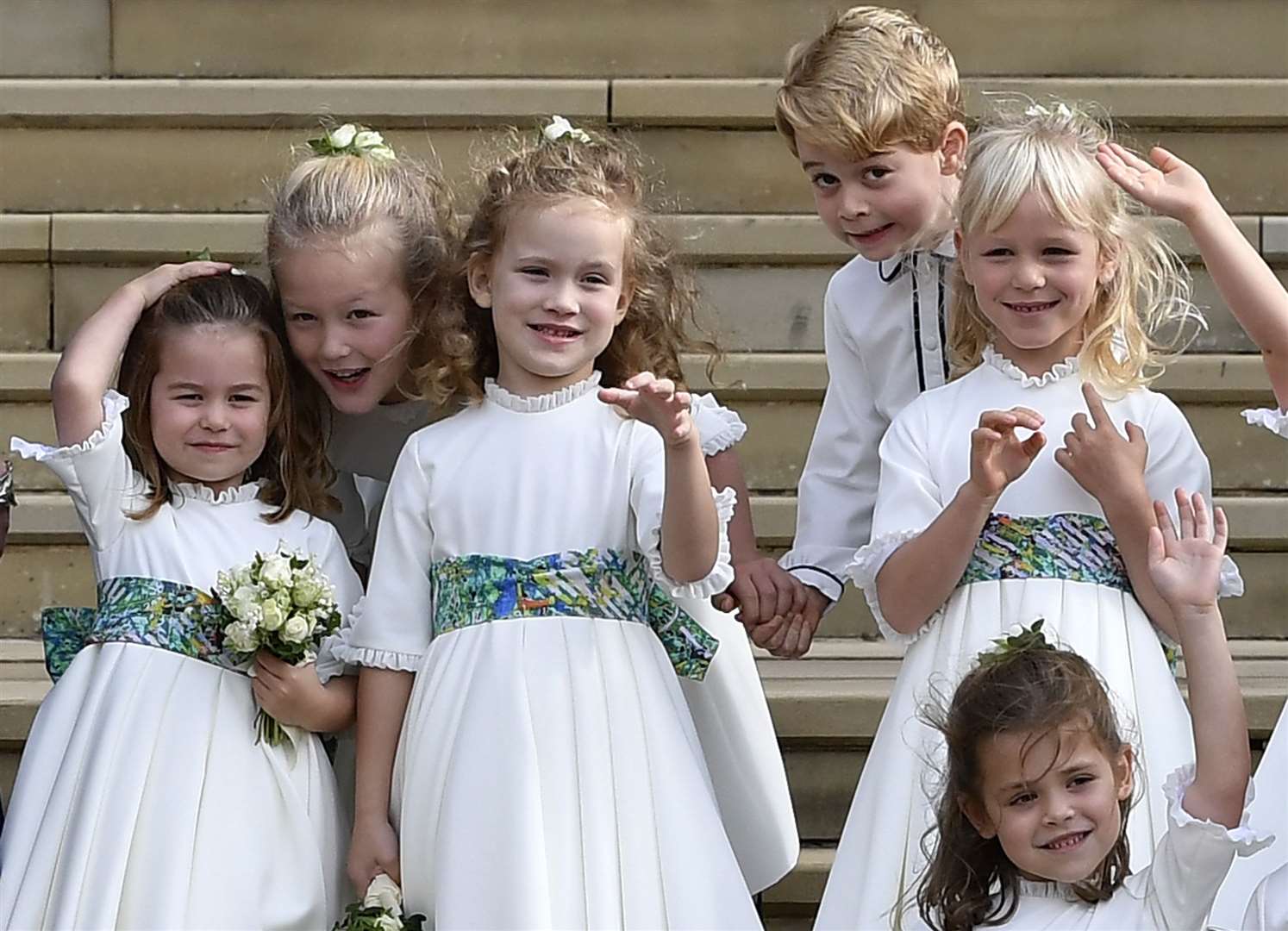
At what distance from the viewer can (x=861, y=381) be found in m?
3.51

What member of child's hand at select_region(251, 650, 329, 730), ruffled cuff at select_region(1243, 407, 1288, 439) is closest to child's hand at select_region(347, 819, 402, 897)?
child's hand at select_region(251, 650, 329, 730)

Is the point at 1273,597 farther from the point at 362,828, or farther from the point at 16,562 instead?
the point at 16,562

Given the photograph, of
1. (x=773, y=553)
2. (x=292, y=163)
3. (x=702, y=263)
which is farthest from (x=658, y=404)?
(x=292, y=163)

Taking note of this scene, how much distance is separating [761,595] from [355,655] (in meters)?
0.66

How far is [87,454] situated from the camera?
3.13 metres

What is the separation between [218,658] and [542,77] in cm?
243

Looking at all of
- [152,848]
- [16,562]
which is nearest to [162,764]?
[152,848]

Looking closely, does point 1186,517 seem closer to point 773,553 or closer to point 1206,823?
point 1206,823

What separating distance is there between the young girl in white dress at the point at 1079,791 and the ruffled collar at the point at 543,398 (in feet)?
2.72

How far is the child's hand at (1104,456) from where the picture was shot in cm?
287

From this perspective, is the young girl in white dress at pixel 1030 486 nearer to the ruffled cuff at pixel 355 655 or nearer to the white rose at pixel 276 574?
the ruffled cuff at pixel 355 655

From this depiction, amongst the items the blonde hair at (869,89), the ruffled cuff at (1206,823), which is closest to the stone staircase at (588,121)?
the blonde hair at (869,89)

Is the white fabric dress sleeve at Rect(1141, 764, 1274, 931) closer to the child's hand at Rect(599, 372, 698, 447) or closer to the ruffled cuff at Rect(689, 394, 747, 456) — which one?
the child's hand at Rect(599, 372, 698, 447)

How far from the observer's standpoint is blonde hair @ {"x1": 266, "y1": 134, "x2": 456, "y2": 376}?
11.2ft
